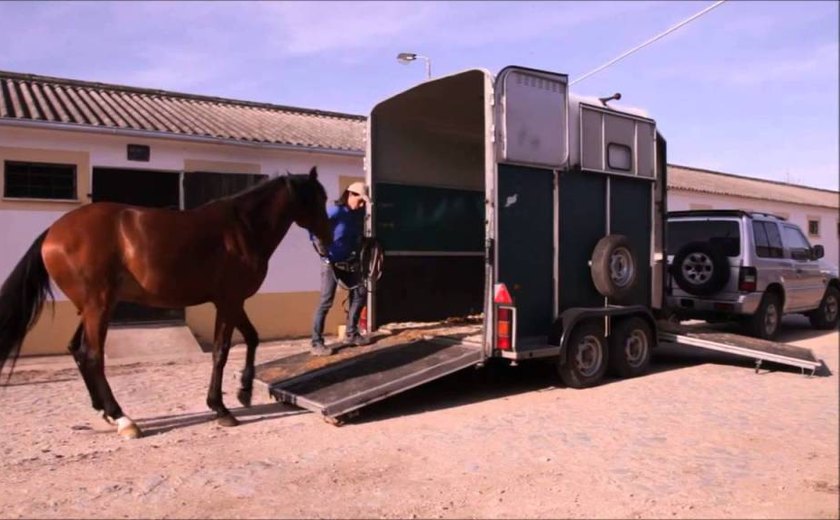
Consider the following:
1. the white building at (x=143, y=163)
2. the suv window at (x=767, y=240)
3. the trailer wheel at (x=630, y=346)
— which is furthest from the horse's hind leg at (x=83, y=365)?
the suv window at (x=767, y=240)

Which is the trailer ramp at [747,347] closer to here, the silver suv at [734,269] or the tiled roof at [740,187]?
the silver suv at [734,269]

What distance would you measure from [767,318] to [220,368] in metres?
8.41

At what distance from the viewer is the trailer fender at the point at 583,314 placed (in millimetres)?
6809

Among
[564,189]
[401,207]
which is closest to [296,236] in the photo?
[401,207]

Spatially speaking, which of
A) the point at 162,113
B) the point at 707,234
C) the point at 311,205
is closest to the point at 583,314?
the point at 311,205

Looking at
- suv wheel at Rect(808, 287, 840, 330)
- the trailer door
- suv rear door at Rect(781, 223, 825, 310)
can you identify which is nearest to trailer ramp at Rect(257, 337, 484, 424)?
the trailer door

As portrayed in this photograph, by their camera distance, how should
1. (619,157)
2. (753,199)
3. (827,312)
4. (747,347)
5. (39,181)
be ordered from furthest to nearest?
(753,199) → (827,312) → (39,181) → (747,347) → (619,157)

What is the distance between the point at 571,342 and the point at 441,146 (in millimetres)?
3223

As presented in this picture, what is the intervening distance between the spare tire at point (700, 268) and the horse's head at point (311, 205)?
18.8 ft

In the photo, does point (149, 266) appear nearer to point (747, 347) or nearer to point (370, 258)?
point (370, 258)

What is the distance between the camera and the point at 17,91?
36.4 feet

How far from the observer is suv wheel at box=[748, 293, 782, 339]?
9.99 meters

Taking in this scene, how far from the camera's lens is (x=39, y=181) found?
964cm

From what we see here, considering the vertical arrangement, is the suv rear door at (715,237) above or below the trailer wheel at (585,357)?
above
